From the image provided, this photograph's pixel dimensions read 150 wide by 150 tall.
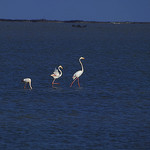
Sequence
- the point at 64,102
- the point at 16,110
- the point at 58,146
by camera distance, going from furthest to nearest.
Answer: the point at 64,102, the point at 16,110, the point at 58,146

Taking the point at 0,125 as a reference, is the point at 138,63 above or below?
above

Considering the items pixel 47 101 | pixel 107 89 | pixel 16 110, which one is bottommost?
pixel 16 110

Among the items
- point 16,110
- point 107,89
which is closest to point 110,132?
point 16,110

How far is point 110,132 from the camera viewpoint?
21781 mm

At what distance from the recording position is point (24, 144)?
20109 millimetres

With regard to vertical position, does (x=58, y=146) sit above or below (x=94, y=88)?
below

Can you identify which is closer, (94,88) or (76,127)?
(76,127)

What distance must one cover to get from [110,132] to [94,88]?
12.0 metres

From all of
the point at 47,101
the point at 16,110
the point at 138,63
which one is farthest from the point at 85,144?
the point at 138,63

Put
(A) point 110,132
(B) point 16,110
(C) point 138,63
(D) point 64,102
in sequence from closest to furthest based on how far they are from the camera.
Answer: (A) point 110,132 < (B) point 16,110 < (D) point 64,102 < (C) point 138,63

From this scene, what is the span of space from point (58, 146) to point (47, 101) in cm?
884

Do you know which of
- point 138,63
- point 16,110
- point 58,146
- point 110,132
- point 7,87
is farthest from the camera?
point 138,63

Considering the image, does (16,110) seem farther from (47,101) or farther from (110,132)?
(110,132)

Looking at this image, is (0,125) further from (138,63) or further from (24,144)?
(138,63)
